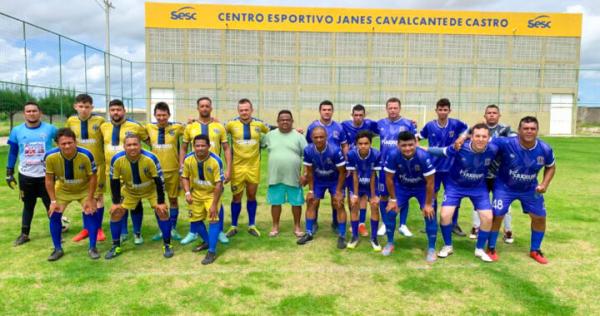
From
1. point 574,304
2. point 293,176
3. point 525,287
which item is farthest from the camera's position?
point 293,176

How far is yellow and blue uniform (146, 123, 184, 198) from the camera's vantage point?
5.70 m

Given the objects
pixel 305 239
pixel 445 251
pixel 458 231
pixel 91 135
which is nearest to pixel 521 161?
pixel 445 251

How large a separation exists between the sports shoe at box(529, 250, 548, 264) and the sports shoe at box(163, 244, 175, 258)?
4427mm

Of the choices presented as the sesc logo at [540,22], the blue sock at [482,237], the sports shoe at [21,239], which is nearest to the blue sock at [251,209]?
the sports shoe at [21,239]

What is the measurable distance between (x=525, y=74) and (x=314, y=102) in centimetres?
1784

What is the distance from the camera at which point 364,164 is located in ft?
17.5

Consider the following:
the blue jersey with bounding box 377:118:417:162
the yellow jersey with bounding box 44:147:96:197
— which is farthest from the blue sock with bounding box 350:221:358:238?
the yellow jersey with bounding box 44:147:96:197

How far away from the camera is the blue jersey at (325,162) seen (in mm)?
5443

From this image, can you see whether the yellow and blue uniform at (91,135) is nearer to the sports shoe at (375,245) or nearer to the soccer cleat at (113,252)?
the soccer cleat at (113,252)

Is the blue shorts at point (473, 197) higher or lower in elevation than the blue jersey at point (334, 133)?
lower

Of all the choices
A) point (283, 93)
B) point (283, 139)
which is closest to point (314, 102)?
point (283, 93)

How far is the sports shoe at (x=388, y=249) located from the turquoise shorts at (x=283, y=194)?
1.38m

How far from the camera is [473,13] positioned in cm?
3516

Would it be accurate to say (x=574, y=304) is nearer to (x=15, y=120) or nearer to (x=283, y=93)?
(x=15, y=120)
